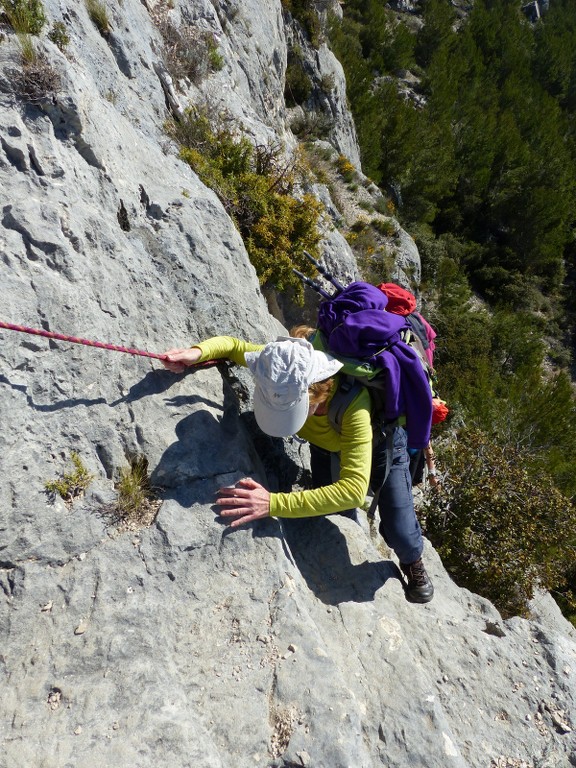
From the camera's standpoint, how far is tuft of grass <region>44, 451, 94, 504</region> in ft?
9.17

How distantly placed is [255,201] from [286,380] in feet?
17.2

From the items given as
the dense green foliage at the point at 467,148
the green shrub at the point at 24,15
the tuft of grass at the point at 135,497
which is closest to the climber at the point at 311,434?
the tuft of grass at the point at 135,497

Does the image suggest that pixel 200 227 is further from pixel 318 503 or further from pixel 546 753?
pixel 546 753

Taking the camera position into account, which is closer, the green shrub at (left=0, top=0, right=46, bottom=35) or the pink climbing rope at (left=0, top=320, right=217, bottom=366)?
the pink climbing rope at (left=0, top=320, right=217, bottom=366)

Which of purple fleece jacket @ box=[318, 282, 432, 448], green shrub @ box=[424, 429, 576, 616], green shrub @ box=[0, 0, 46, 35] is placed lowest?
green shrub @ box=[424, 429, 576, 616]

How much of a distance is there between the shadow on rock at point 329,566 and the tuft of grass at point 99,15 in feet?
18.4

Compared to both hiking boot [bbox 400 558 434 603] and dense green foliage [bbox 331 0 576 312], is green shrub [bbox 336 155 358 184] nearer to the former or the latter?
dense green foliage [bbox 331 0 576 312]

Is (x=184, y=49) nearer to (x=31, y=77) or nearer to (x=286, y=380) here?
(x=31, y=77)

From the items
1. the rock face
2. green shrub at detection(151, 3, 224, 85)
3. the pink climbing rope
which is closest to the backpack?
the rock face

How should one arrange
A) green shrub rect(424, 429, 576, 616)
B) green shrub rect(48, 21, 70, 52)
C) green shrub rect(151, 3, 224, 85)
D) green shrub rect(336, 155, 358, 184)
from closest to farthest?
1. green shrub rect(48, 21, 70, 52)
2. green shrub rect(424, 429, 576, 616)
3. green shrub rect(151, 3, 224, 85)
4. green shrub rect(336, 155, 358, 184)

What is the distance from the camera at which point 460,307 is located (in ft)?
73.9

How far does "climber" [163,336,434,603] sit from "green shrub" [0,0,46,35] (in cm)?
273

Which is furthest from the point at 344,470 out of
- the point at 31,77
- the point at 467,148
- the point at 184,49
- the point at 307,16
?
the point at 467,148

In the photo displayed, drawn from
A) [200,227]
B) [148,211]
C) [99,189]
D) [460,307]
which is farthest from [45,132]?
[460,307]
